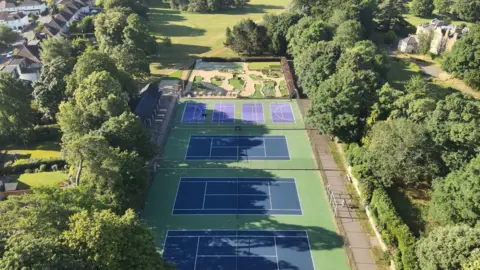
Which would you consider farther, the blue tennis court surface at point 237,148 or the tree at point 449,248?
the blue tennis court surface at point 237,148

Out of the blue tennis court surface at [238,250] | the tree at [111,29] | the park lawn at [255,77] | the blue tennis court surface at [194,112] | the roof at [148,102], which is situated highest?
the tree at [111,29]

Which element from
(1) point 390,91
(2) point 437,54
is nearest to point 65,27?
(1) point 390,91

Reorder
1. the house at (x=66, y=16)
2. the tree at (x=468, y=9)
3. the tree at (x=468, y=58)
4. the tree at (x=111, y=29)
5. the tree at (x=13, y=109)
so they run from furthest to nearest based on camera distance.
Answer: the tree at (x=468, y=9)
the house at (x=66, y=16)
the tree at (x=111, y=29)
the tree at (x=468, y=58)
the tree at (x=13, y=109)

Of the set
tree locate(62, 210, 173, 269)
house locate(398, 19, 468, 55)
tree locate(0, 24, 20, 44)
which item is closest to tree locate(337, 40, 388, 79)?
house locate(398, 19, 468, 55)

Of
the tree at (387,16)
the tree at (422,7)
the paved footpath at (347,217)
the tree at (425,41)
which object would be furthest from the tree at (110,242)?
the tree at (422,7)

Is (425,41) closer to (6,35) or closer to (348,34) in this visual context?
(348,34)

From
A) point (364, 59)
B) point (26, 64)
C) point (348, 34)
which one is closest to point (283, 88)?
point (348, 34)

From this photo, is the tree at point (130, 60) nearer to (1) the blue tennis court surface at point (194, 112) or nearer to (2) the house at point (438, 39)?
(1) the blue tennis court surface at point (194, 112)

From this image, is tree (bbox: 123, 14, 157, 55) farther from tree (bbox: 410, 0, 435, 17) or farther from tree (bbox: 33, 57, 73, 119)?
tree (bbox: 410, 0, 435, 17)

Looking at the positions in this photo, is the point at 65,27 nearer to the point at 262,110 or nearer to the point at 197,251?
the point at 262,110
